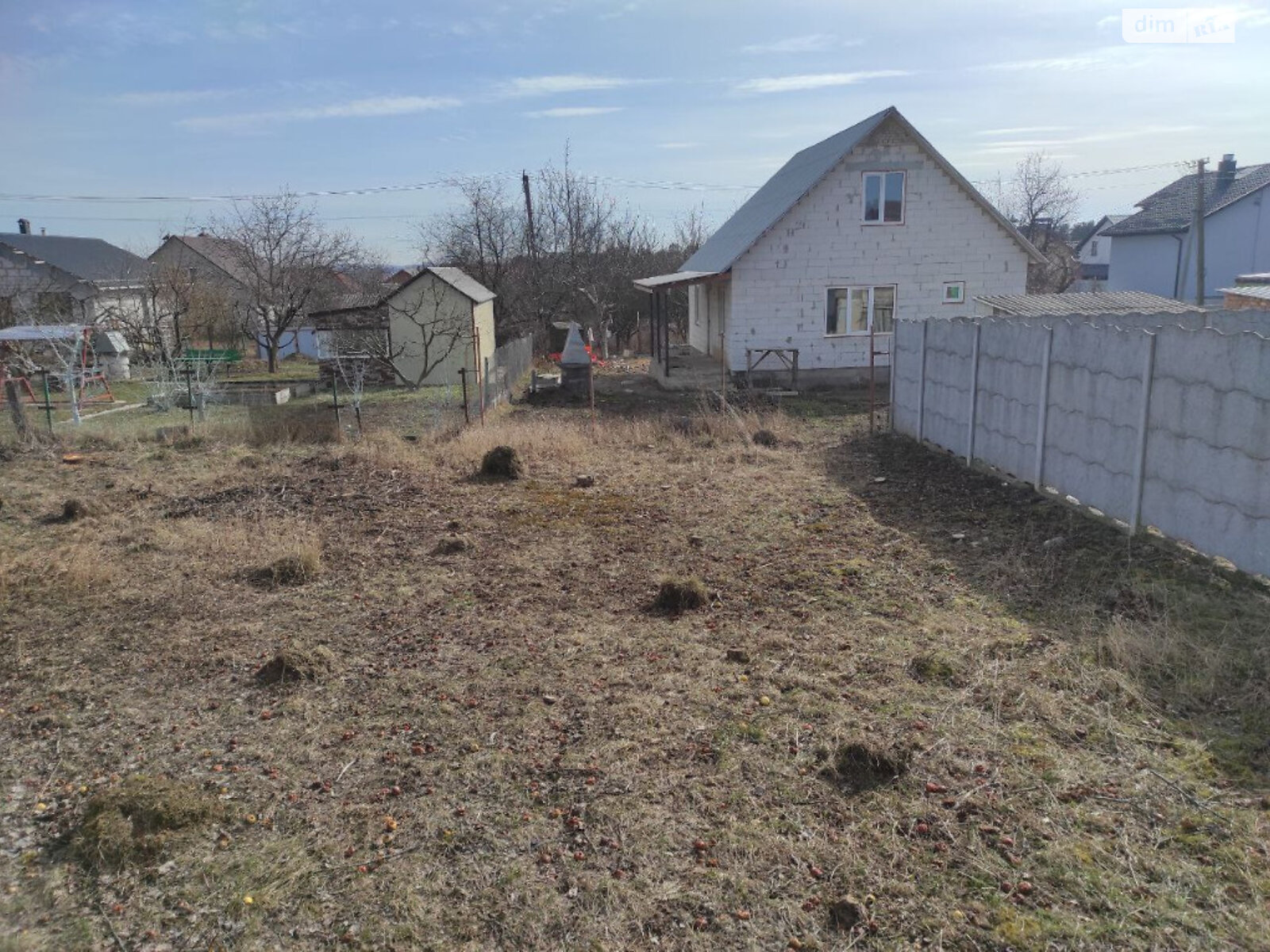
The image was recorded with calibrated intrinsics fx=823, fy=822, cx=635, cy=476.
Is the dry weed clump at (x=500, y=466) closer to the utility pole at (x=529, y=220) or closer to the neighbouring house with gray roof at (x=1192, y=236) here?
the utility pole at (x=529, y=220)

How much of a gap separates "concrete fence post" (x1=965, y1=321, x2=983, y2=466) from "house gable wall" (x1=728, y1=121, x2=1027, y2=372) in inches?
400

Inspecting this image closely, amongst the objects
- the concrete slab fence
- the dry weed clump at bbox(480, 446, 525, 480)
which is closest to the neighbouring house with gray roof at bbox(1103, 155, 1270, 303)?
the concrete slab fence

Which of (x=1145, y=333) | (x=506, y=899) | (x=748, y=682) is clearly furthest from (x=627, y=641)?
(x=1145, y=333)

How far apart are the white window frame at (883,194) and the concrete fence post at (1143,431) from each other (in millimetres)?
13766

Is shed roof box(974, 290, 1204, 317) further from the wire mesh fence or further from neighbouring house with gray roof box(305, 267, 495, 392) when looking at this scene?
neighbouring house with gray roof box(305, 267, 495, 392)

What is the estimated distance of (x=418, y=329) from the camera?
21.0m

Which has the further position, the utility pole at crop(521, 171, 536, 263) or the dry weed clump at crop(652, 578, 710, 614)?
the utility pole at crop(521, 171, 536, 263)

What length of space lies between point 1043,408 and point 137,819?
8041 mm

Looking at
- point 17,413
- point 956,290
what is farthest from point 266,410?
point 956,290

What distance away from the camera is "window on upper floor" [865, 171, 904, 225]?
63.5ft

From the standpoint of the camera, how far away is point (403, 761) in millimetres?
4039

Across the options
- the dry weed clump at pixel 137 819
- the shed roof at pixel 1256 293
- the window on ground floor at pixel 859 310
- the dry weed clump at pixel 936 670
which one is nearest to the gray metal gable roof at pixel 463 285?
the window on ground floor at pixel 859 310

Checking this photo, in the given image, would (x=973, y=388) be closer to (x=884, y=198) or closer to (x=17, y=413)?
(x=884, y=198)

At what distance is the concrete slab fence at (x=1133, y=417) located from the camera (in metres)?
5.67
